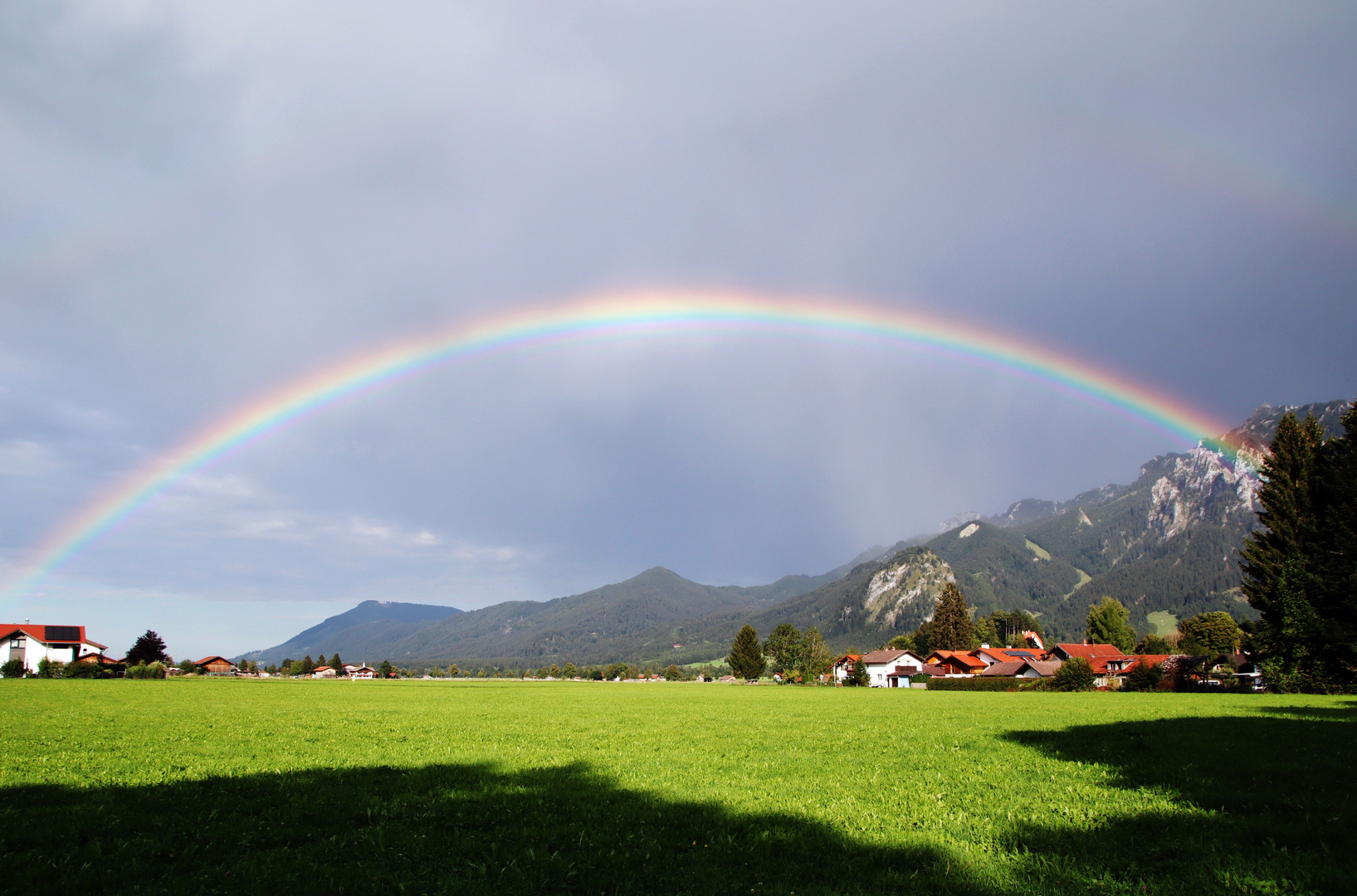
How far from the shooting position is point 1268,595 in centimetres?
5569

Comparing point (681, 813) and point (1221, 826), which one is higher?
point (681, 813)

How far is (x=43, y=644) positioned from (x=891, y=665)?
162491 millimetres

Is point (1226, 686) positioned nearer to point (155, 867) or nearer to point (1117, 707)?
point (1117, 707)

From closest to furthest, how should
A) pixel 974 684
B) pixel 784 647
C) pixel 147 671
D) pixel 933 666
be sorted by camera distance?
pixel 147 671 → pixel 974 684 → pixel 933 666 → pixel 784 647

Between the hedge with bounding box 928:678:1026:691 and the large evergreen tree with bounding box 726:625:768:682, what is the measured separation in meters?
47.5

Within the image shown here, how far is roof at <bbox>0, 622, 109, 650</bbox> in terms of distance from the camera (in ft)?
393

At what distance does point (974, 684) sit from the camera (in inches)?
3907

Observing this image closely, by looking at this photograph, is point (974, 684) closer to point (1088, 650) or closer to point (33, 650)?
point (1088, 650)

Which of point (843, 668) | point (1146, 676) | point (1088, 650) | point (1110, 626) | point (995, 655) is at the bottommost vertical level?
point (843, 668)

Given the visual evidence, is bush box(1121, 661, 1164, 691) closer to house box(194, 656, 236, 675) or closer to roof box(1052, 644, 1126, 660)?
roof box(1052, 644, 1126, 660)

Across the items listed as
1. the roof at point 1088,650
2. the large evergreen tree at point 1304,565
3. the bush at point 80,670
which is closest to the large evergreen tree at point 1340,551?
the large evergreen tree at point 1304,565

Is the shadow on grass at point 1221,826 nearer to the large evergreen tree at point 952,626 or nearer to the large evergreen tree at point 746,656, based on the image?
the large evergreen tree at point 746,656

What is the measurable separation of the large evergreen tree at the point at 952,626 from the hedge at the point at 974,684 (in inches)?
1842

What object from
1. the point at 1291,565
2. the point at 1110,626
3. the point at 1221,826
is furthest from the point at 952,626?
Result: the point at 1221,826
